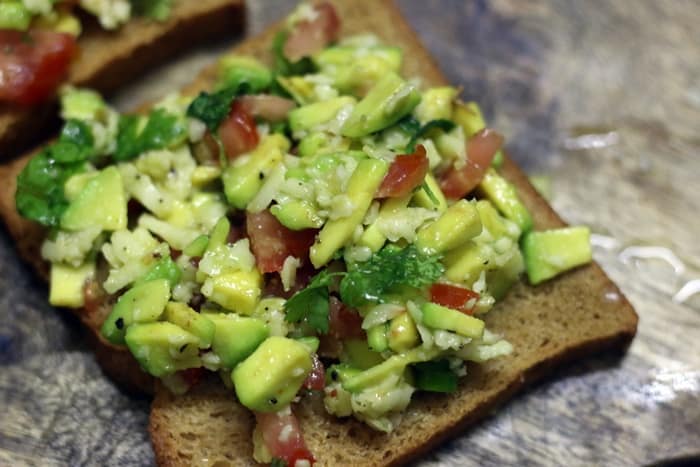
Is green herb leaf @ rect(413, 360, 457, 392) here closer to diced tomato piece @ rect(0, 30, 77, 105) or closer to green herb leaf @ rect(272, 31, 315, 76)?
green herb leaf @ rect(272, 31, 315, 76)

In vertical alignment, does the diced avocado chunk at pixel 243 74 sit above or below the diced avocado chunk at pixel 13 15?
below

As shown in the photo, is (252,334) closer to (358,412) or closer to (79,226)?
(358,412)

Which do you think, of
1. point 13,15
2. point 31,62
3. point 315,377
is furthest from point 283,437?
point 13,15

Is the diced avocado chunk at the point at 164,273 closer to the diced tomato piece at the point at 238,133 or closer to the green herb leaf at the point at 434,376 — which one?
the diced tomato piece at the point at 238,133

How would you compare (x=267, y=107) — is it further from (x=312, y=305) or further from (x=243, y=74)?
(x=312, y=305)

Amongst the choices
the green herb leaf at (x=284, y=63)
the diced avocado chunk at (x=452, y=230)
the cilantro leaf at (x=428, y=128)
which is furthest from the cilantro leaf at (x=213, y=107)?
the diced avocado chunk at (x=452, y=230)
